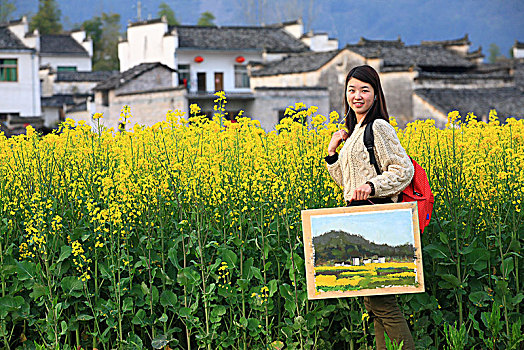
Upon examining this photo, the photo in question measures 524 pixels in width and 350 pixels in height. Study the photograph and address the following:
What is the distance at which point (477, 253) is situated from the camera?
6551 millimetres

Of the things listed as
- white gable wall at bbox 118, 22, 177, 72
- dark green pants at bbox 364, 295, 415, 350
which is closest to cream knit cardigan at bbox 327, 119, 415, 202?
dark green pants at bbox 364, 295, 415, 350

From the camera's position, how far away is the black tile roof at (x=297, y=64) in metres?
50.3

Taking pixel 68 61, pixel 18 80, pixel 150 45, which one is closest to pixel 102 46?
pixel 68 61

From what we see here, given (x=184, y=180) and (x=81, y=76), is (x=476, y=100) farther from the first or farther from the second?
(x=81, y=76)

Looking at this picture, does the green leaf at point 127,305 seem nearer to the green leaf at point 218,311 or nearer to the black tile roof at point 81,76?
the green leaf at point 218,311

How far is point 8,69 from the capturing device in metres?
50.7

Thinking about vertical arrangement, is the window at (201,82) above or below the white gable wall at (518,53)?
below

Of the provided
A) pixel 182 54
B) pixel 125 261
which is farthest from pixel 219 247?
pixel 182 54

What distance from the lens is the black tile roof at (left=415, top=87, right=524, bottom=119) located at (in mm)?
40812

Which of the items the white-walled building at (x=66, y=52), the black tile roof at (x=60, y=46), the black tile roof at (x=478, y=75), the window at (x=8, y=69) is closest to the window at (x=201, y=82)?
the window at (x=8, y=69)

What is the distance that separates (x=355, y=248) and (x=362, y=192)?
0.39 meters

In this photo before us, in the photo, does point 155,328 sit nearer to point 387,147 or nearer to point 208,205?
point 208,205

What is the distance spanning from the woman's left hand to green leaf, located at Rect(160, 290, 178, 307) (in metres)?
1.80

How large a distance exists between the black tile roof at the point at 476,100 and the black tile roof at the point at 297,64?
29.3ft
